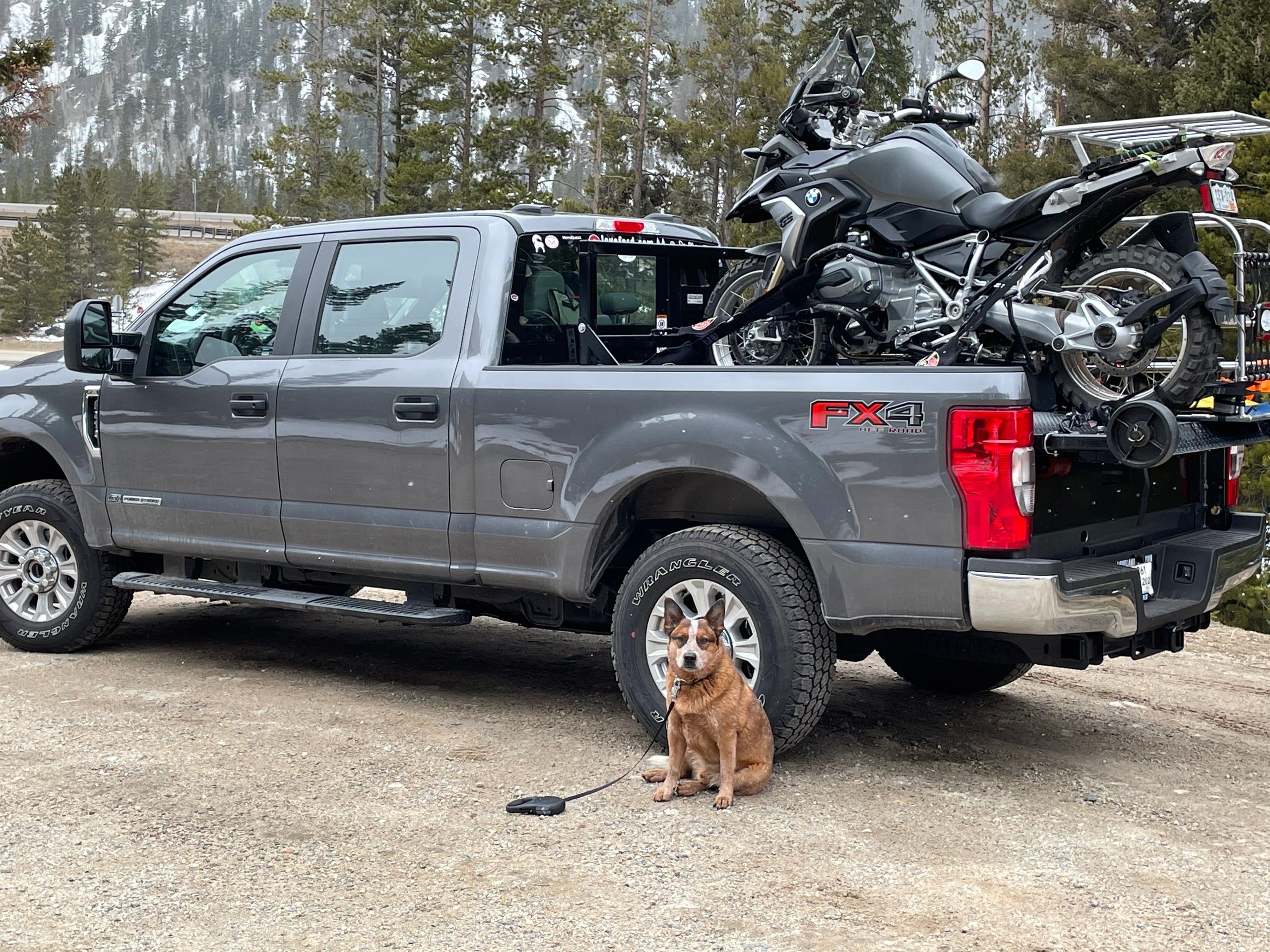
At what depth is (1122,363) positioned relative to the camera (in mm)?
5152

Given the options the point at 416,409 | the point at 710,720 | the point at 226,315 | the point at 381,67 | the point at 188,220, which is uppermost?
the point at 381,67

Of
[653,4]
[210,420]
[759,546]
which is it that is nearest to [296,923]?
[759,546]

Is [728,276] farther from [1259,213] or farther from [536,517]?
[1259,213]

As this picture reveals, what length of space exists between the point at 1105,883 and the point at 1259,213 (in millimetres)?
11270

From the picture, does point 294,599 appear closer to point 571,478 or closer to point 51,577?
point 571,478

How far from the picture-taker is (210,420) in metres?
6.23

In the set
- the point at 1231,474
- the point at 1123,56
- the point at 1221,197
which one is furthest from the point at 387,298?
the point at 1123,56

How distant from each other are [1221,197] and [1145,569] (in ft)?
4.93

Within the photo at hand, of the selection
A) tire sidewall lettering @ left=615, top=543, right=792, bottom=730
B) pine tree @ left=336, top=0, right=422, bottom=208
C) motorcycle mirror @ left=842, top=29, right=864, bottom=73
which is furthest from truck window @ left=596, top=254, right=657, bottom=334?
pine tree @ left=336, top=0, right=422, bottom=208

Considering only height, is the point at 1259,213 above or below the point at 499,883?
above

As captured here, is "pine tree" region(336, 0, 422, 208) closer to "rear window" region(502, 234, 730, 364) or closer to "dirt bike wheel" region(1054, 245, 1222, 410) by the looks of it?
"rear window" region(502, 234, 730, 364)

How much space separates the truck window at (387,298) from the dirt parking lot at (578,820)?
160cm

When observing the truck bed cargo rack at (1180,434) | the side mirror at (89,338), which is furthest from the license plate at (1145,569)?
the side mirror at (89,338)

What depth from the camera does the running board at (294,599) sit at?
18.6 ft
